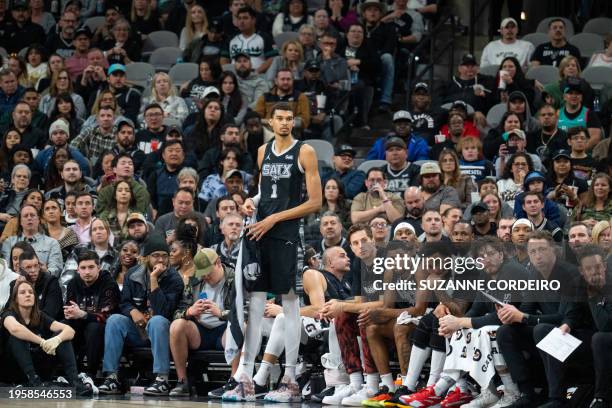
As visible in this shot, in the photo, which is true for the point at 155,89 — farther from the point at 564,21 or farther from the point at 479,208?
the point at 479,208

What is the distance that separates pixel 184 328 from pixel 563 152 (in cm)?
440

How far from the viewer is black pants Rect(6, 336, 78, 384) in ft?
37.7

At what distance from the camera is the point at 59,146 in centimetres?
1584

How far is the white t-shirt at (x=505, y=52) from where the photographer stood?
55.5ft

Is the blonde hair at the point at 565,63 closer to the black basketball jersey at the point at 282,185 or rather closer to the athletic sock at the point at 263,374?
the black basketball jersey at the point at 282,185

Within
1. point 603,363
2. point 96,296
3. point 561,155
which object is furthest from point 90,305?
point 603,363

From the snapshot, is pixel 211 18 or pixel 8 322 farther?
pixel 211 18

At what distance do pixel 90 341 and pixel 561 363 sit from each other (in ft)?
14.3

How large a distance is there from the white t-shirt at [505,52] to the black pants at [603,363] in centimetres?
798

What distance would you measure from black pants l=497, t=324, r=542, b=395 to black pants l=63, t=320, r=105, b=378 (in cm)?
378

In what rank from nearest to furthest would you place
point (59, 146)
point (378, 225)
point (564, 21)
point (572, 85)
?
point (378, 225) → point (572, 85) → point (59, 146) → point (564, 21)

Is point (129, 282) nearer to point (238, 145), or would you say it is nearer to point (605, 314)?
point (238, 145)

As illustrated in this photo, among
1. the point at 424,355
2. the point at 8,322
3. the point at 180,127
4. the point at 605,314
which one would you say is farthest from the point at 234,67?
the point at 605,314

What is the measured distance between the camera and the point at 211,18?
19844mm
